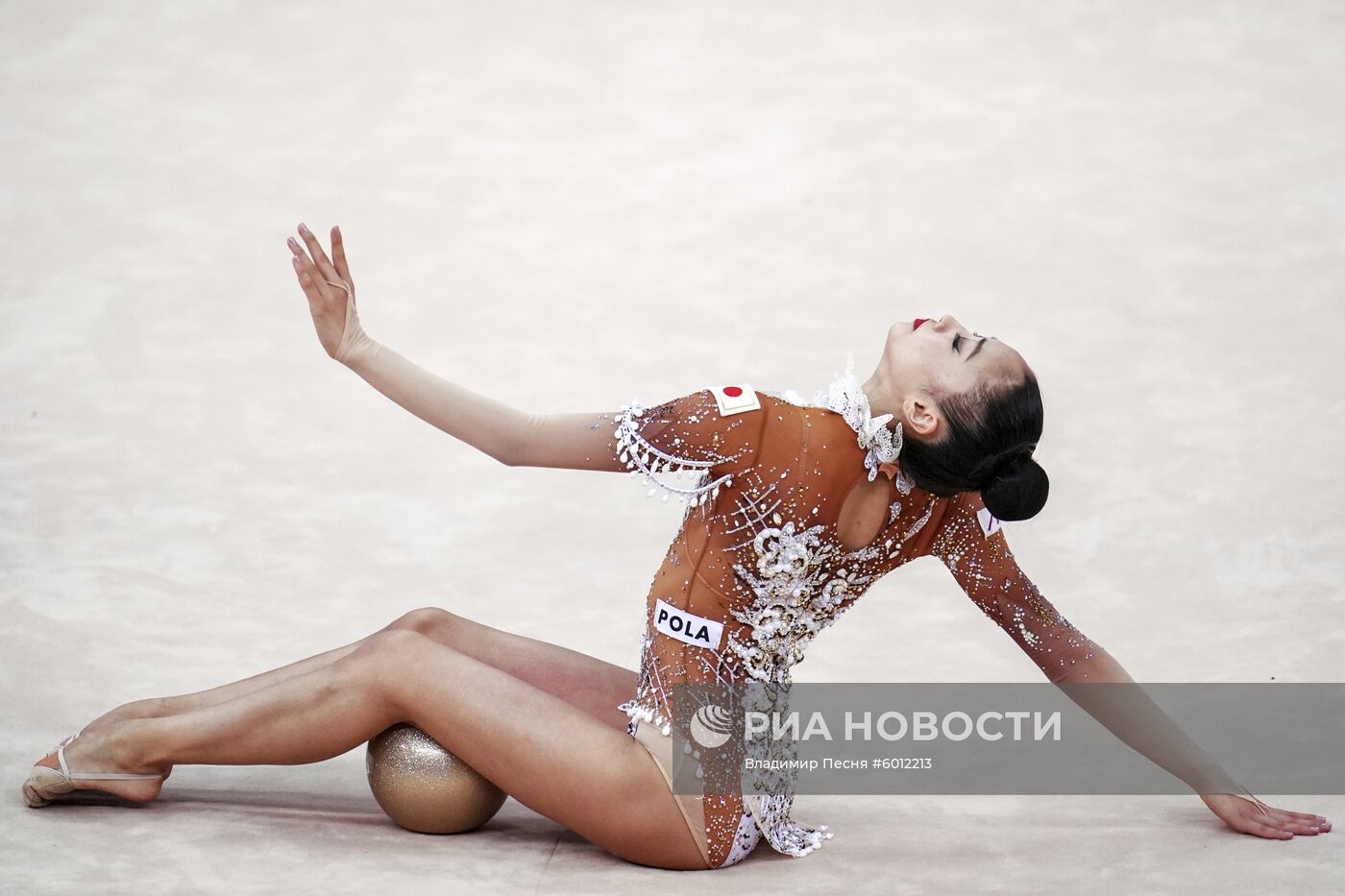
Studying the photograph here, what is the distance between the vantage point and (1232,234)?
7383mm

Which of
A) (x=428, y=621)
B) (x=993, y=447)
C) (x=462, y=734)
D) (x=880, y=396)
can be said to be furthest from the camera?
(x=428, y=621)

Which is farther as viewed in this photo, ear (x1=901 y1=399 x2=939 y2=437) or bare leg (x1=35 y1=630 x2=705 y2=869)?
bare leg (x1=35 y1=630 x2=705 y2=869)

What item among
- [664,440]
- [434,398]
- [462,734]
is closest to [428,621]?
[462,734]

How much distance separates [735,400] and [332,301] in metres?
0.80

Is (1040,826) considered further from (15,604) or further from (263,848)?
(15,604)

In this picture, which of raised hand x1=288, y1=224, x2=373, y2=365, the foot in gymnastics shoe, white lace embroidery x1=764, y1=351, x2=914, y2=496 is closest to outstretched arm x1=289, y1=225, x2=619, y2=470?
raised hand x1=288, y1=224, x2=373, y2=365

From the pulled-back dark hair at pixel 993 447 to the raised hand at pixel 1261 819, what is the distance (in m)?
0.92

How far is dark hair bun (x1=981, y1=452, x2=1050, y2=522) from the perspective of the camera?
2.98 meters

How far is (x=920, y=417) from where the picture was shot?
2988 mm

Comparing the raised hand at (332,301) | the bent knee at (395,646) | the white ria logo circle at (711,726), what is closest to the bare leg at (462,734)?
the bent knee at (395,646)

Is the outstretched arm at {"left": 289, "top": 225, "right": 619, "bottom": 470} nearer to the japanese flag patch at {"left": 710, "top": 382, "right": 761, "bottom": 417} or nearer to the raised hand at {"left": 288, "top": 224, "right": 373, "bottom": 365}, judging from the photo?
the raised hand at {"left": 288, "top": 224, "right": 373, "bottom": 365}

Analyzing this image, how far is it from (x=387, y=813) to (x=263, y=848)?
29 centimetres

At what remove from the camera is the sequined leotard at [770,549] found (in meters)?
3.04

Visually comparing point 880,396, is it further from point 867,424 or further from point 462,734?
point 462,734
